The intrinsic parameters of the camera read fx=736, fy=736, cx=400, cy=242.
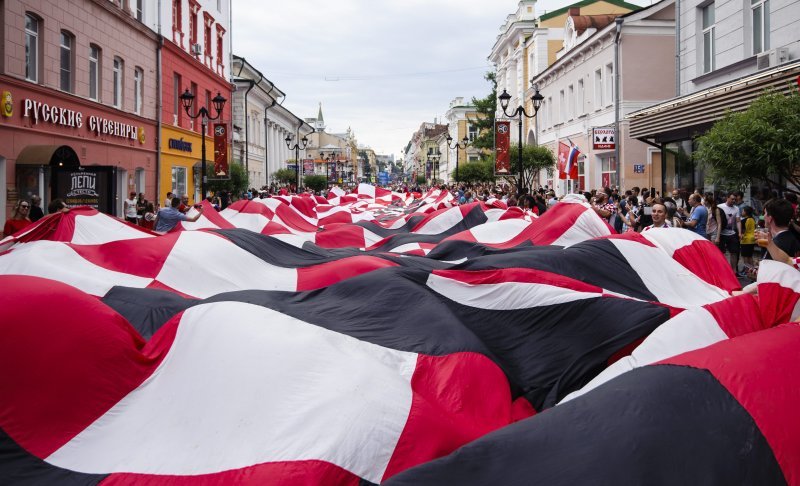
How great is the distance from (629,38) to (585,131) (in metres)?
5.35

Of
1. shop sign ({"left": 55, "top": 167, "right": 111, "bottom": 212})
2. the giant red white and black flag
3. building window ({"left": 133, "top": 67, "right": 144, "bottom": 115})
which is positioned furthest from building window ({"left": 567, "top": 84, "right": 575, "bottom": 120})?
the giant red white and black flag

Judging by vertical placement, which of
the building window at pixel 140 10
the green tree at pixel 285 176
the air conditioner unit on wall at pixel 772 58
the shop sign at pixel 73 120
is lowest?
the shop sign at pixel 73 120

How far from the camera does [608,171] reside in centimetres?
3038

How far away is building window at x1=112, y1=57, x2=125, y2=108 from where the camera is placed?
78.4ft

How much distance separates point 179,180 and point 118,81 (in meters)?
7.20

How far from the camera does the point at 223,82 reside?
128ft

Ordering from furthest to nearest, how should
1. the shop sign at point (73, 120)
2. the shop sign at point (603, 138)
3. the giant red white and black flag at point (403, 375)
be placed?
the shop sign at point (603, 138) < the shop sign at point (73, 120) < the giant red white and black flag at point (403, 375)

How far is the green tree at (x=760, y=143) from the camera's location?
929cm

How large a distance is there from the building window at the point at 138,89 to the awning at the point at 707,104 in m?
16.7

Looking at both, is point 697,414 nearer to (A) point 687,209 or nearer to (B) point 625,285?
(B) point 625,285

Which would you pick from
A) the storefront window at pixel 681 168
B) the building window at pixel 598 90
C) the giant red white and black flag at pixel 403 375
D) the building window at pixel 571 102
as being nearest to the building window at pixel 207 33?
the building window at pixel 571 102

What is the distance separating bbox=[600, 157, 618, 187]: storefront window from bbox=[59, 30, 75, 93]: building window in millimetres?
19233

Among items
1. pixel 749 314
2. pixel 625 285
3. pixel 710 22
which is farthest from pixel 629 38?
pixel 749 314

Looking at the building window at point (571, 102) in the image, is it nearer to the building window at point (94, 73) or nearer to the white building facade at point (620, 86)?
the white building facade at point (620, 86)
